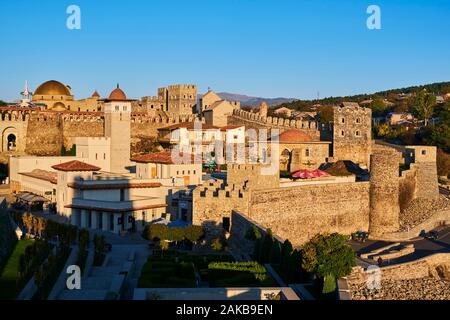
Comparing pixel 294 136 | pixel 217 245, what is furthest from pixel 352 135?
pixel 217 245

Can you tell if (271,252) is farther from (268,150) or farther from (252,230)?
(268,150)

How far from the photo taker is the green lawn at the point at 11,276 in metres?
13.0

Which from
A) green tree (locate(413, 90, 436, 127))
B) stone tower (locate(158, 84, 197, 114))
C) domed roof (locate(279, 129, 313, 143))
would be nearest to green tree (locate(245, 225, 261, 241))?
domed roof (locate(279, 129, 313, 143))

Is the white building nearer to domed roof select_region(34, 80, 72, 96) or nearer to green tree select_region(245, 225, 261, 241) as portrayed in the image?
green tree select_region(245, 225, 261, 241)

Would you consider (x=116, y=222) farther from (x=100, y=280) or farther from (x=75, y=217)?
(x=100, y=280)

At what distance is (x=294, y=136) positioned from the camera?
Answer: 32750 millimetres

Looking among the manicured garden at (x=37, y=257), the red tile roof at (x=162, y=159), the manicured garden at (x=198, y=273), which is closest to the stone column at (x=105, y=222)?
the manicured garden at (x=37, y=257)

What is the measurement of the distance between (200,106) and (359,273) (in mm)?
29878

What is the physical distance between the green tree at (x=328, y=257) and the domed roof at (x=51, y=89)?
34251 mm

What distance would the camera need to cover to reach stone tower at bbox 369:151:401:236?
2517 cm

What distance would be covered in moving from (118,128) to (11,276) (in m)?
18.6

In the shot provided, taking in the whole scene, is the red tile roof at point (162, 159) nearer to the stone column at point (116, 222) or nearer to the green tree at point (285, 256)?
the stone column at point (116, 222)

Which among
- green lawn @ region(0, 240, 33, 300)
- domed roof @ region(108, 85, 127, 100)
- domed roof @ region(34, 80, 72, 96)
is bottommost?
green lawn @ region(0, 240, 33, 300)

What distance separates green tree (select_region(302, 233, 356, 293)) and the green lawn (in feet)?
17.6
